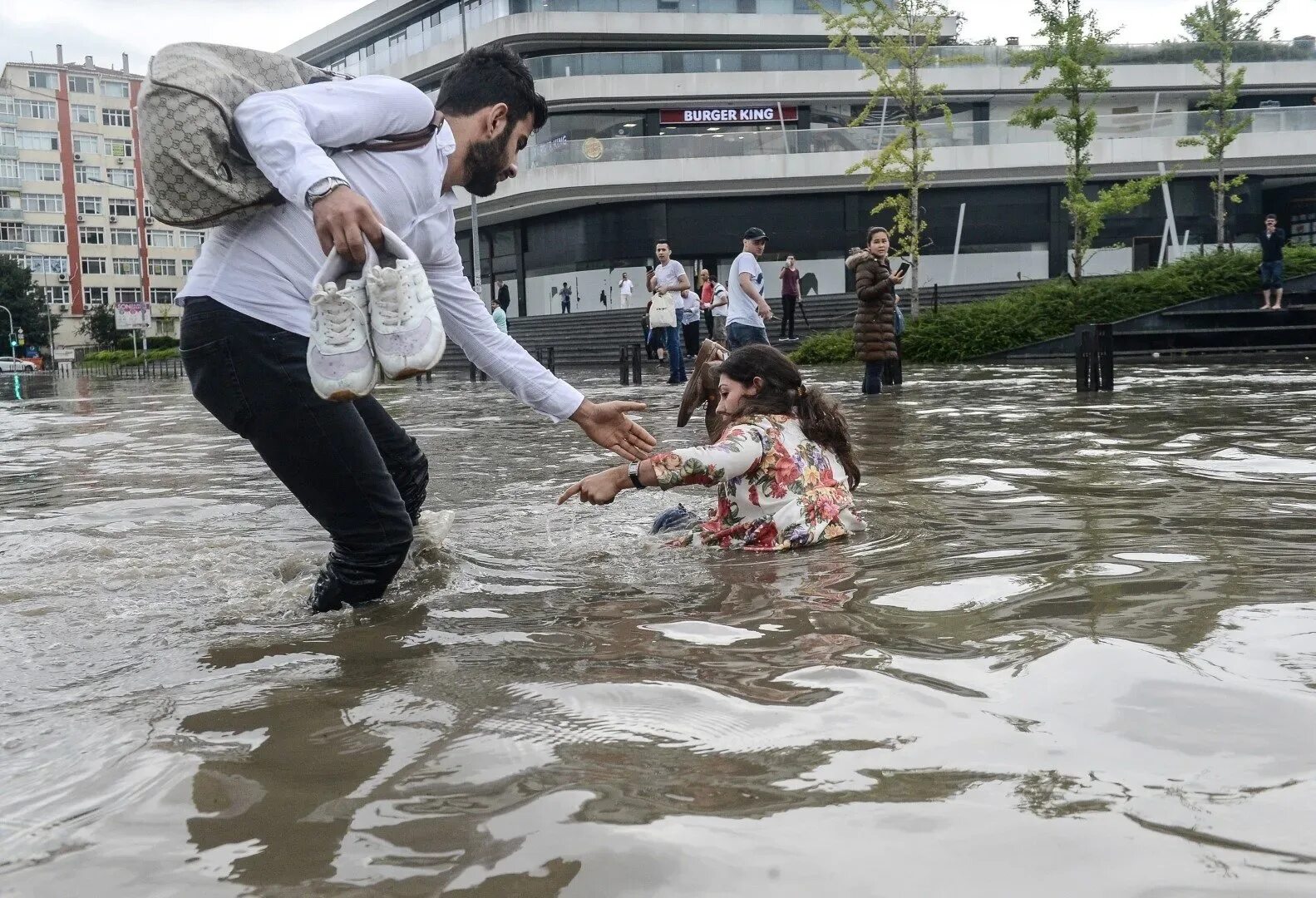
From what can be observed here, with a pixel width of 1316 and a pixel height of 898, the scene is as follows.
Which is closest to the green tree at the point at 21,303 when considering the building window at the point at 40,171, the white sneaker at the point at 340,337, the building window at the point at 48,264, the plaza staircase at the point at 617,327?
the building window at the point at 48,264

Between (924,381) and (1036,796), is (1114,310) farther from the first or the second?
(1036,796)

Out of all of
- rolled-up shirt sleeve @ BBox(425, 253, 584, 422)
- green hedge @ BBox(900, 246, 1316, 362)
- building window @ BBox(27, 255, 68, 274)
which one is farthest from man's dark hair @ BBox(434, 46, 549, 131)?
building window @ BBox(27, 255, 68, 274)

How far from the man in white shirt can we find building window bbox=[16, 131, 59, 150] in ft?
376

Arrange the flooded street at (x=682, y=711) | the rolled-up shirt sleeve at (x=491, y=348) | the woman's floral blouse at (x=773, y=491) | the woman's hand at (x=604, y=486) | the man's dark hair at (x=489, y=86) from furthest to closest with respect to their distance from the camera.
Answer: the woman's floral blouse at (x=773, y=491)
the woman's hand at (x=604, y=486)
the rolled-up shirt sleeve at (x=491, y=348)
the man's dark hair at (x=489, y=86)
the flooded street at (x=682, y=711)

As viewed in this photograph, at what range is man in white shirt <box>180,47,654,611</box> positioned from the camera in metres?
3.25

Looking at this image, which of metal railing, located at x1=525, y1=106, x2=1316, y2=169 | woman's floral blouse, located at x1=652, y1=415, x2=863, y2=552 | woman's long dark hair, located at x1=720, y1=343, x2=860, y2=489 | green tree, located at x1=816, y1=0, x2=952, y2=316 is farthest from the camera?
metal railing, located at x1=525, y1=106, x2=1316, y2=169

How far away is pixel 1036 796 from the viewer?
7.35 feet

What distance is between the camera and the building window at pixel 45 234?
104 meters

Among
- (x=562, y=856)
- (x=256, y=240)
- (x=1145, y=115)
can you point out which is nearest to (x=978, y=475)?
(x=256, y=240)

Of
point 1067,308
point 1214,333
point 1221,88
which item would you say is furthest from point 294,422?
point 1221,88

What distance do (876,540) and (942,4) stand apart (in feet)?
99.3

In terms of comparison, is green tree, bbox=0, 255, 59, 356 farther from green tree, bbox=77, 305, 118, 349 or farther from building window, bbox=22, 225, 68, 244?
building window, bbox=22, 225, 68, 244

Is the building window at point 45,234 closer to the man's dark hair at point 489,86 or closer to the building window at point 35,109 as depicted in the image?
the building window at point 35,109

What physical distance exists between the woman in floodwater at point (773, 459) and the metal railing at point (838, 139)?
125 feet
